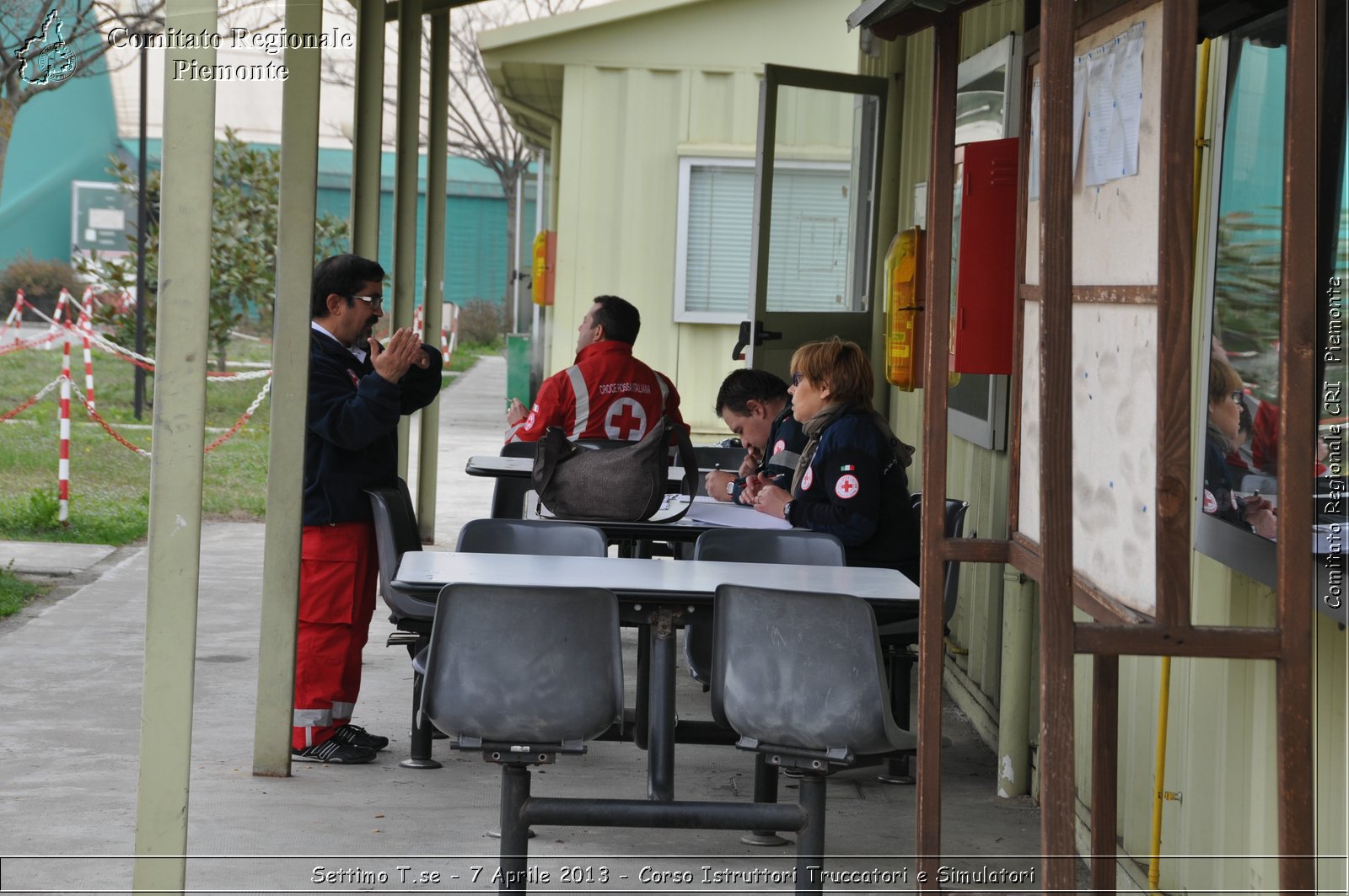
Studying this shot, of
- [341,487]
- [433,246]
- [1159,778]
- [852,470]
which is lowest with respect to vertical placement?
[1159,778]

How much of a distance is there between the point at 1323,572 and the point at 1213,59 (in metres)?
1.33

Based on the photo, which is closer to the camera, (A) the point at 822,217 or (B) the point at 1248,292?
(B) the point at 1248,292

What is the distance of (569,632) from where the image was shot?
145 inches

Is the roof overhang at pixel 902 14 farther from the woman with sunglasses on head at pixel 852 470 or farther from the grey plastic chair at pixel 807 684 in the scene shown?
the woman with sunglasses on head at pixel 852 470

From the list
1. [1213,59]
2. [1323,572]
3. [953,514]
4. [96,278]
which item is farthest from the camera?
[96,278]

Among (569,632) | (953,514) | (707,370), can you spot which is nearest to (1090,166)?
(569,632)

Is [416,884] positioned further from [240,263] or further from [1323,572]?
[240,263]

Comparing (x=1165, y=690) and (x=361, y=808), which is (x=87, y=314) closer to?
(x=361, y=808)

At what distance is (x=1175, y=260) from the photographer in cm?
246

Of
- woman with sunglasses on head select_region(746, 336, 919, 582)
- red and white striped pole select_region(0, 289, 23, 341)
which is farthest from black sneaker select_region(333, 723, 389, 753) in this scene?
red and white striped pole select_region(0, 289, 23, 341)

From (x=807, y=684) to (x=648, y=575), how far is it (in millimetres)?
657

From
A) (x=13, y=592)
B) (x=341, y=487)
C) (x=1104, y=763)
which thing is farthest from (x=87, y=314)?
(x=1104, y=763)

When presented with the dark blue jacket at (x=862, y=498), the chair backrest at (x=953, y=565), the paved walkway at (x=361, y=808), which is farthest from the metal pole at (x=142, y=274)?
the chair backrest at (x=953, y=565)

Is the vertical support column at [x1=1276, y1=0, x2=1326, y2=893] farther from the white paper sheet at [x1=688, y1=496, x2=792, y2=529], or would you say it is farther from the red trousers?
the red trousers
